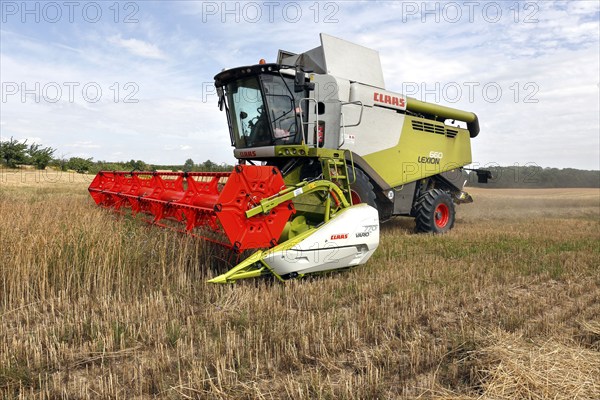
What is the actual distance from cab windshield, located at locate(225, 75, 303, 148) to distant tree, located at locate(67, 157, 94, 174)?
17632 millimetres

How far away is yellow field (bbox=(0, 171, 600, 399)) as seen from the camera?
2.07 m

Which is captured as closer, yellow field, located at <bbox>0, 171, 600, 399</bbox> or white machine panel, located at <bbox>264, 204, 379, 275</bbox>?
yellow field, located at <bbox>0, 171, 600, 399</bbox>

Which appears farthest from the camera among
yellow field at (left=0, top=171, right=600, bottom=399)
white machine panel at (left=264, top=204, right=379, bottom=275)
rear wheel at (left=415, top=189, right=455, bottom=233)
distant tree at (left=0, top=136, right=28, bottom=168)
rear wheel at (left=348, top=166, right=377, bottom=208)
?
distant tree at (left=0, top=136, right=28, bottom=168)

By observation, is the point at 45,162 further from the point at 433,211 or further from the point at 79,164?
the point at 433,211

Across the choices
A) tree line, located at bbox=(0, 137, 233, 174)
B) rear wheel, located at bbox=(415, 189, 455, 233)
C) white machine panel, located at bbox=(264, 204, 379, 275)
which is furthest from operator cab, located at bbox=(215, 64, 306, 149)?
tree line, located at bbox=(0, 137, 233, 174)

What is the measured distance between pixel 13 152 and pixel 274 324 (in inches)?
796

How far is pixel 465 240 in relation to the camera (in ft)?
21.4

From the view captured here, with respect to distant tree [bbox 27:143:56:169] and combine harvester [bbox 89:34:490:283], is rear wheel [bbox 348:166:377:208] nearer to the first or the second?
combine harvester [bbox 89:34:490:283]

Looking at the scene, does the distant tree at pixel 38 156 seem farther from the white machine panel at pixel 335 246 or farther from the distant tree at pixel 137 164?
the white machine panel at pixel 335 246

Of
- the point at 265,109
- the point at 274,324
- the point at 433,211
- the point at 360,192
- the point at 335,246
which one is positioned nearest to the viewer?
the point at 274,324

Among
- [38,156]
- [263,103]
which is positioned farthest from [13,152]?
[263,103]

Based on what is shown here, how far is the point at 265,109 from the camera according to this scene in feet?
17.6

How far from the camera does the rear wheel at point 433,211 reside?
289 inches

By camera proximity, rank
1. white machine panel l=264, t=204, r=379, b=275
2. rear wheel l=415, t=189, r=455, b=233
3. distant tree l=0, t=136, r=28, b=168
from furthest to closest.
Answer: distant tree l=0, t=136, r=28, b=168 → rear wheel l=415, t=189, r=455, b=233 → white machine panel l=264, t=204, r=379, b=275
